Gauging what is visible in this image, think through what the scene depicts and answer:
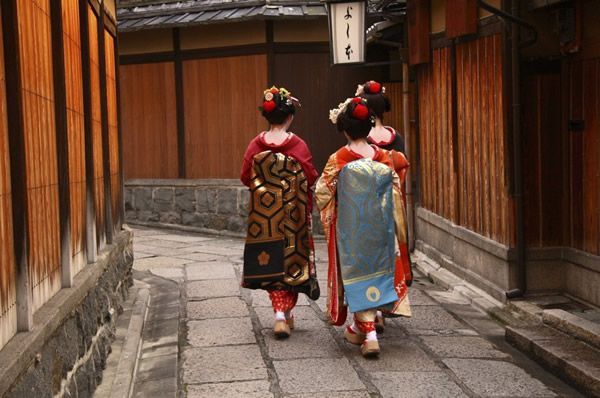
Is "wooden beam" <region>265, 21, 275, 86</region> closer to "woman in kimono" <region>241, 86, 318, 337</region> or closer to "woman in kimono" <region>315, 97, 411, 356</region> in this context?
"woman in kimono" <region>241, 86, 318, 337</region>

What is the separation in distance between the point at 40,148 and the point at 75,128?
1.44 m

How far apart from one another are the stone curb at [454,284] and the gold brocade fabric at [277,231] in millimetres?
1914

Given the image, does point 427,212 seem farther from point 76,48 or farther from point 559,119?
point 76,48

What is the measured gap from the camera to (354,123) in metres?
6.66

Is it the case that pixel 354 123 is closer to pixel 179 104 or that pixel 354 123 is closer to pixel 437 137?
pixel 437 137

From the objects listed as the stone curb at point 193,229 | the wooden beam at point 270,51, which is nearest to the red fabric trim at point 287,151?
the stone curb at point 193,229

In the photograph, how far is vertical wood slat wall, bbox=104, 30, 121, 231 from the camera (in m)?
8.55

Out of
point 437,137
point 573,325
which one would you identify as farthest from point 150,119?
point 573,325

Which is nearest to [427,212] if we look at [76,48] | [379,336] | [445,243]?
[445,243]

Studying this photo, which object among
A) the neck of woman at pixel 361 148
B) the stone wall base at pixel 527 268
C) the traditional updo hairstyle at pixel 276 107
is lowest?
the stone wall base at pixel 527 268

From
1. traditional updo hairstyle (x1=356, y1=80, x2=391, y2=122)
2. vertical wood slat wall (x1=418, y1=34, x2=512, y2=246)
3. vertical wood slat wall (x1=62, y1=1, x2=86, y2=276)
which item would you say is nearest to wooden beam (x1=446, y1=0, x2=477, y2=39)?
vertical wood slat wall (x1=418, y1=34, x2=512, y2=246)

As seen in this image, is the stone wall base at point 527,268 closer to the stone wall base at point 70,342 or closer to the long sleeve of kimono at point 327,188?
the long sleeve of kimono at point 327,188

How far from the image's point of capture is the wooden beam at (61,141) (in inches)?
206

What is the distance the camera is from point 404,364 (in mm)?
6285
